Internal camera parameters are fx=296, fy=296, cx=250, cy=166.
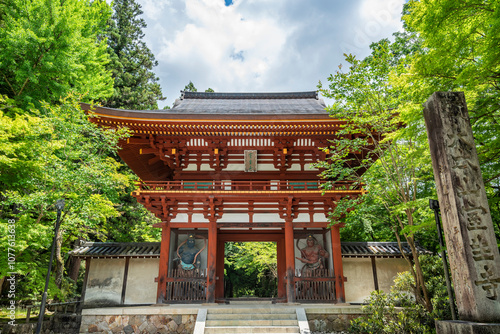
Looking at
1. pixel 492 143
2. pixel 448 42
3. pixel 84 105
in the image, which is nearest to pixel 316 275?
pixel 492 143

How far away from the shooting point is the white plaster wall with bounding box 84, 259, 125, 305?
10078mm

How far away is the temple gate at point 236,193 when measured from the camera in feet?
30.0

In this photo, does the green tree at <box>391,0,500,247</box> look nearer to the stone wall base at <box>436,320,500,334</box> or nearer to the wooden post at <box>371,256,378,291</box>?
the stone wall base at <box>436,320,500,334</box>

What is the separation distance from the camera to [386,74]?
7262mm

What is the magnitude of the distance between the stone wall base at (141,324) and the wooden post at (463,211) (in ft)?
20.8

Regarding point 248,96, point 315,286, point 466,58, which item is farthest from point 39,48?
point 466,58

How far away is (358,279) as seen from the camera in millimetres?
10273

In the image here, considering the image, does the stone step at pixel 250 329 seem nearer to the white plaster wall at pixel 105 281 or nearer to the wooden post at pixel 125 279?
the wooden post at pixel 125 279

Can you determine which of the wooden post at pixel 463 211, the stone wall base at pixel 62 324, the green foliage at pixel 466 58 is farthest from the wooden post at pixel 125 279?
the green foliage at pixel 466 58

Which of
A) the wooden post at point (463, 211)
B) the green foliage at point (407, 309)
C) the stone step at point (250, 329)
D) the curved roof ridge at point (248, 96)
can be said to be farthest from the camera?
the curved roof ridge at point (248, 96)

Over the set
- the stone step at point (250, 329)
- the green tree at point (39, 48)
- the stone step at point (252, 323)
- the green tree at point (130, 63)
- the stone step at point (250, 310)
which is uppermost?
the green tree at point (130, 63)

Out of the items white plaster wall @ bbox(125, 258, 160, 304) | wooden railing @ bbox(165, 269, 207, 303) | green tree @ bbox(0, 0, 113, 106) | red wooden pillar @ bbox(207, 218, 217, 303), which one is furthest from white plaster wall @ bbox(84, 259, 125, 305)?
green tree @ bbox(0, 0, 113, 106)

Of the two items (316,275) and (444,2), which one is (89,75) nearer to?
(316,275)

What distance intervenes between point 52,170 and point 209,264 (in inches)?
199
